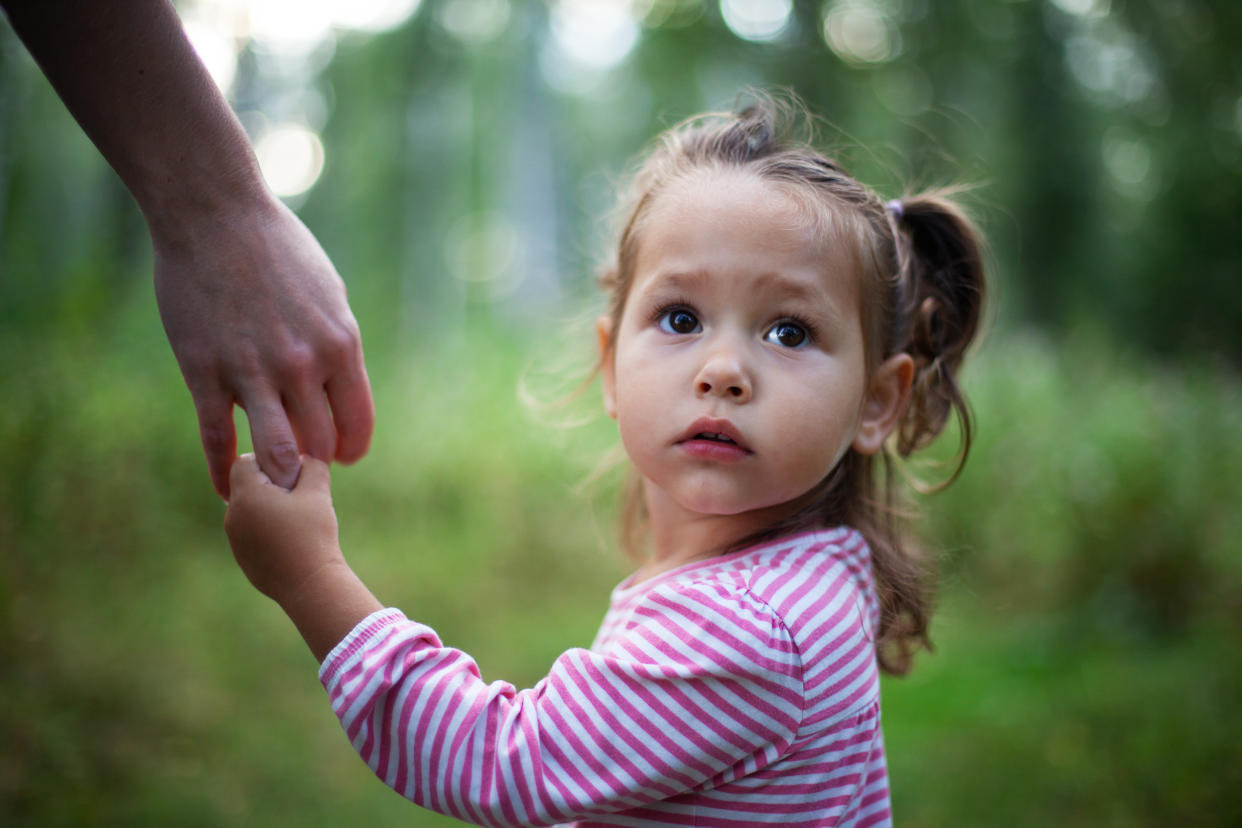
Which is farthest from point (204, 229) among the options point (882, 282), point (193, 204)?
point (882, 282)

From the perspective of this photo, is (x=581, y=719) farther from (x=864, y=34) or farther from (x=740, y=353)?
(x=864, y=34)

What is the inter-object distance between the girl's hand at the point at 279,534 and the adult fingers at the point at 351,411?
0.17 metres

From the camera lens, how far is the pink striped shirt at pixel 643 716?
3.25 ft

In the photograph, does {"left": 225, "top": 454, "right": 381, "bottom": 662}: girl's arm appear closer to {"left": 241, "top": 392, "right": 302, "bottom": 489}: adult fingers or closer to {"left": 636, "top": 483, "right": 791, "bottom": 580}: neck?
{"left": 241, "top": 392, "right": 302, "bottom": 489}: adult fingers

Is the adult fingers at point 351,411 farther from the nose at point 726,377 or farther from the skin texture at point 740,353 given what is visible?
the nose at point 726,377

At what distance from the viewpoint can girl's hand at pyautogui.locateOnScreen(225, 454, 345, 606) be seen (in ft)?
3.60

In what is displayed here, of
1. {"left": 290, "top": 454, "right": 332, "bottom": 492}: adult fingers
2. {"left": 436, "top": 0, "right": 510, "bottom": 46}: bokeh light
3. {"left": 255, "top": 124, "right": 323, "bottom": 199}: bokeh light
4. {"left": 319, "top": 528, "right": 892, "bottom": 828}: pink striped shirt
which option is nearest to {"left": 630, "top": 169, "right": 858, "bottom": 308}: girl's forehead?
{"left": 319, "top": 528, "right": 892, "bottom": 828}: pink striped shirt

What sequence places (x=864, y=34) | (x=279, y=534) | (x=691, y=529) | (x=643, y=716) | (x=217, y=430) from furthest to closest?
1. (x=864, y=34)
2. (x=691, y=529)
3. (x=217, y=430)
4. (x=279, y=534)
5. (x=643, y=716)

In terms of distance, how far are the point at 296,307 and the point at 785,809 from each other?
0.90 metres

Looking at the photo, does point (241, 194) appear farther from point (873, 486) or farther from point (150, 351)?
point (150, 351)

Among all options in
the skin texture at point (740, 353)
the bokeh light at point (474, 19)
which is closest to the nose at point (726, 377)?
the skin texture at point (740, 353)

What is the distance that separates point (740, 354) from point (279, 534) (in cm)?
62

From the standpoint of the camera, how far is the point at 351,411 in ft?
4.30

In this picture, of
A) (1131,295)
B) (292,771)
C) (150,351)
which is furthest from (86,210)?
(1131,295)
